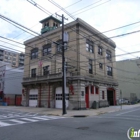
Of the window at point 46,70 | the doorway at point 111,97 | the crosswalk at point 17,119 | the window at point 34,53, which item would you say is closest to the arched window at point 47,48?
the window at point 34,53

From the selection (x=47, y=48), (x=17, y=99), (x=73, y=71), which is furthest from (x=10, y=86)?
(x=73, y=71)

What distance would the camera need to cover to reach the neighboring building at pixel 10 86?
41.1 metres

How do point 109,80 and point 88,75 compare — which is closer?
point 88,75

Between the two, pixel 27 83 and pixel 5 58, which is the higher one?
pixel 5 58

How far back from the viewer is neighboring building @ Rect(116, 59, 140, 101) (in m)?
52.1

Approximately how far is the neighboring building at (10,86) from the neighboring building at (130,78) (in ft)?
96.3

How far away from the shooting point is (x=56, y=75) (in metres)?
28.4

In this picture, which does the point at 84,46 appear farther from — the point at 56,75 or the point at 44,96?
the point at 44,96

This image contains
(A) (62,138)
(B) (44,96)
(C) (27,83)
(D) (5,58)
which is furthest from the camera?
(D) (5,58)

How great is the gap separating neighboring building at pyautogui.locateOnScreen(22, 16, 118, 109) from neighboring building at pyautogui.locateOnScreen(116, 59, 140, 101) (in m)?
17.3

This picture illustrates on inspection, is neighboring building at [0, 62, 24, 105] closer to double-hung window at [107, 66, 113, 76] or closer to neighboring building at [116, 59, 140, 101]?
double-hung window at [107, 66, 113, 76]

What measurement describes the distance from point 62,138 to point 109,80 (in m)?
28.5

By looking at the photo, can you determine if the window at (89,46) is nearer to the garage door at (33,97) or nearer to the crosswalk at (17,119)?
the garage door at (33,97)

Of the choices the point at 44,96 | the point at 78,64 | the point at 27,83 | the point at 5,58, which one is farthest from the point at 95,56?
the point at 5,58
